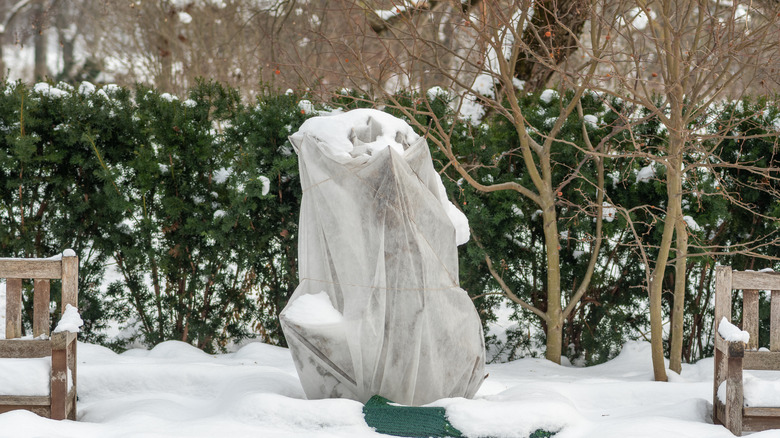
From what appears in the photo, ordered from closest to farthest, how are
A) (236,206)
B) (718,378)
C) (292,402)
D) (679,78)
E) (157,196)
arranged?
A: (292,402) → (718,378) → (679,78) → (236,206) → (157,196)

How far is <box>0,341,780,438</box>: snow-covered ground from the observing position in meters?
3.24

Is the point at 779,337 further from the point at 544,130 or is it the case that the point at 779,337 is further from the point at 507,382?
the point at 544,130

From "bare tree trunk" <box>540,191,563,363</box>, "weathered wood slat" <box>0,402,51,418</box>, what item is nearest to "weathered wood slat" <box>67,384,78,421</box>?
"weathered wood slat" <box>0,402,51,418</box>

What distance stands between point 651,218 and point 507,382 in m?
1.64

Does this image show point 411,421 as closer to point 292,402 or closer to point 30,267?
point 292,402

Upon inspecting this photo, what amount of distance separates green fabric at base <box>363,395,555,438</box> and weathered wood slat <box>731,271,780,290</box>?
1241 mm

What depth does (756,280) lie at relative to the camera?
3584mm

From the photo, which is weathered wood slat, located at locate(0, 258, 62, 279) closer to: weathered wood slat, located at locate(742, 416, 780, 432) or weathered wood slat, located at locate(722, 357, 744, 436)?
weathered wood slat, located at locate(722, 357, 744, 436)

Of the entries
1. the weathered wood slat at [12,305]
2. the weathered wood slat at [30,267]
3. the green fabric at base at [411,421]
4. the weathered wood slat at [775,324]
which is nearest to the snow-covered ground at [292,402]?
the green fabric at base at [411,421]

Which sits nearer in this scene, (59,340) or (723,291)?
(59,340)

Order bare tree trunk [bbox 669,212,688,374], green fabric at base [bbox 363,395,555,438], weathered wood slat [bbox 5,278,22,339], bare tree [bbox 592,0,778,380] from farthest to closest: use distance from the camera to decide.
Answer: bare tree trunk [bbox 669,212,688,374] → bare tree [bbox 592,0,778,380] → weathered wood slat [bbox 5,278,22,339] → green fabric at base [bbox 363,395,555,438]

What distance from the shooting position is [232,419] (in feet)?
11.0

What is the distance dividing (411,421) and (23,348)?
6.54ft

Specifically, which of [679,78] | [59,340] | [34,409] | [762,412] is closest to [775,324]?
[762,412]
